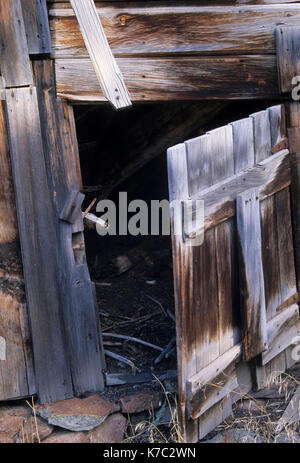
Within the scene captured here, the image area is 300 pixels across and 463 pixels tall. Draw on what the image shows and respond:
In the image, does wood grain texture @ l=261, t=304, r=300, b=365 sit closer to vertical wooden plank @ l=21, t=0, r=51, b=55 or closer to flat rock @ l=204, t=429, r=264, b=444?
flat rock @ l=204, t=429, r=264, b=444

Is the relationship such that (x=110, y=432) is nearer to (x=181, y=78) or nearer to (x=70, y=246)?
(x=70, y=246)

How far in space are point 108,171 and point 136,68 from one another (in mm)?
1828

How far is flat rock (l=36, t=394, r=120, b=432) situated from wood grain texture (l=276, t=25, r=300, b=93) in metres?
2.46

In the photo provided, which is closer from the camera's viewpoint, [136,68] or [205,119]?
[136,68]

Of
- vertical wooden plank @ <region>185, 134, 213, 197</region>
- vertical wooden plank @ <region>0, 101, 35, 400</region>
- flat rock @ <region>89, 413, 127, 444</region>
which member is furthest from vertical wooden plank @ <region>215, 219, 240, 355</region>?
vertical wooden plank @ <region>0, 101, 35, 400</region>

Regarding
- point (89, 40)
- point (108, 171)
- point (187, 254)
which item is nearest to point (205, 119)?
point (108, 171)

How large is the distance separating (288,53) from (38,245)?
2.12 meters

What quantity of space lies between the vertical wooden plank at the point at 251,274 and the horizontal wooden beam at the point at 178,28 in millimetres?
1080

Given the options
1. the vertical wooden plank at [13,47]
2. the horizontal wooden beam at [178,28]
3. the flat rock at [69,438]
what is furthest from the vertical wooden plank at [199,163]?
the flat rock at [69,438]

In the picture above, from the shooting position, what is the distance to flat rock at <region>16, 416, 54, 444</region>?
3.87 meters

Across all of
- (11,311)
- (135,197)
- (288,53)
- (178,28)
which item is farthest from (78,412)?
(135,197)

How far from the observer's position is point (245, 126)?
3.84 m

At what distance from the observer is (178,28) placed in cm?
414

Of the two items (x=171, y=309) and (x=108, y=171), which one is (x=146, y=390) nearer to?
(x=171, y=309)
